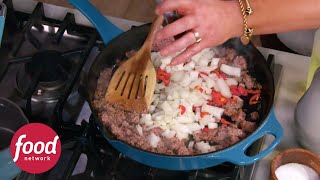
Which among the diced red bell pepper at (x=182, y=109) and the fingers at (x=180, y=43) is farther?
the diced red bell pepper at (x=182, y=109)

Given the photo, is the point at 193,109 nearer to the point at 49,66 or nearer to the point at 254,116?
the point at 254,116

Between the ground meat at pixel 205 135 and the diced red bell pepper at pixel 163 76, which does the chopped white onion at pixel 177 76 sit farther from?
the ground meat at pixel 205 135

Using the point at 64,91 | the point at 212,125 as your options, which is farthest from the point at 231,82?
the point at 64,91

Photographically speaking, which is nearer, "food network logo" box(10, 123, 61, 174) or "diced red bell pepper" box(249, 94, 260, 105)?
"food network logo" box(10, 123, 61, 174)

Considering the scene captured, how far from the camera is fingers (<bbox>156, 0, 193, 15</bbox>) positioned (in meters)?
0.78

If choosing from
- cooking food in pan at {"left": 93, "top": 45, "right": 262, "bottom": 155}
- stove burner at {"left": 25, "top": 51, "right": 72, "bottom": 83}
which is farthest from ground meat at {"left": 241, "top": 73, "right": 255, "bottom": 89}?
stove burner at {"left": 25, "top": 51, "right": 72, "bottom": 83}

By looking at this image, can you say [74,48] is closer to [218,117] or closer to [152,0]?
[218,117]

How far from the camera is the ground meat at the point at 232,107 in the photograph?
0.94 meters

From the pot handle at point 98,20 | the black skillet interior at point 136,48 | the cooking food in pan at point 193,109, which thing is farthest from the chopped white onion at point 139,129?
the pot handle at point 98,20

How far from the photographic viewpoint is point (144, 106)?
915 millimetres

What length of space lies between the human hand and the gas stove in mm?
228

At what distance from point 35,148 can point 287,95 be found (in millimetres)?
526

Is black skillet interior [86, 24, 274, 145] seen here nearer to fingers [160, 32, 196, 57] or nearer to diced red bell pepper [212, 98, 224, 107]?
diced red bell pepper [212, 98, 224, 107]

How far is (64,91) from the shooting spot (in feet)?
3.12
